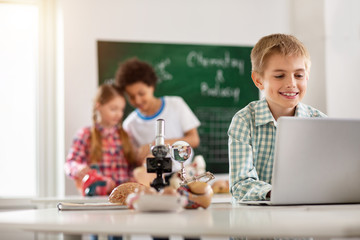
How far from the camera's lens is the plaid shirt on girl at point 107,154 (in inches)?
145

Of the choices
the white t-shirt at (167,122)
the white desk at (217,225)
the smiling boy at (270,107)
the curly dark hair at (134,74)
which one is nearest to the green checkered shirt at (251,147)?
the smiling boy at (270,107)

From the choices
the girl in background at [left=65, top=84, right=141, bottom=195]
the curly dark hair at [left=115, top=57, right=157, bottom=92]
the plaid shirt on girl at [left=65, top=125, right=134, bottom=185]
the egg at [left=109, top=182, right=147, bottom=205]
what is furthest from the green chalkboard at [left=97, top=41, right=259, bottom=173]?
the egg at [left=109, top=182, right=147, bottom=205]

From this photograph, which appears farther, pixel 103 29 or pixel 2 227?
pixel 103 29

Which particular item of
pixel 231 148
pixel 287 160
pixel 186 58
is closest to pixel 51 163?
pixel 186 58

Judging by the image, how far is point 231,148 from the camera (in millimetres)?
1578

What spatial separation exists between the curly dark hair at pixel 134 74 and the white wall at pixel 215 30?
177mm

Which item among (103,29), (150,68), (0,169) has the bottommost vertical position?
(0,169)

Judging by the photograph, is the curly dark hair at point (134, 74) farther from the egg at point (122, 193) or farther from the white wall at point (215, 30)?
the egg at point (122, 193)

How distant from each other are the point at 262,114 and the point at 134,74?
8.55 feet

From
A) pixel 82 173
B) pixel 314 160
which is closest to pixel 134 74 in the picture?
pixel 82 173

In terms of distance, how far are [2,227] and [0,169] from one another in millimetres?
3242

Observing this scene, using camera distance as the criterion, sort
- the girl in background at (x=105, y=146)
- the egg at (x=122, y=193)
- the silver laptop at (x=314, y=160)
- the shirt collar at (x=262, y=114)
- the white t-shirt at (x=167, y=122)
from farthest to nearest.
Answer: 1. the white t-shirt at (x=167, y=122)
2. the girl in background at (x=105, y=146)
3. the shirt collar at (x=262, y=114)
4. the egg at (x=122, y=193)
5. the silver laptop at (x=314, y=160)

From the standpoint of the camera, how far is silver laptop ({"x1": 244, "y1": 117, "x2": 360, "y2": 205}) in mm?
1238

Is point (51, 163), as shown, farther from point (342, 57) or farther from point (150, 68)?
point (342, 57)
